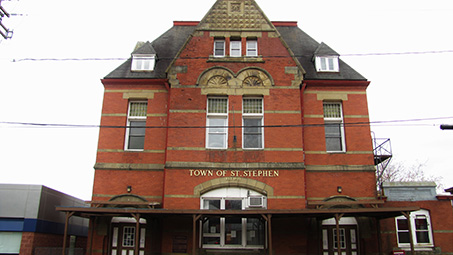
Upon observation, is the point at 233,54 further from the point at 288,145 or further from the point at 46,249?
the point at 46,249

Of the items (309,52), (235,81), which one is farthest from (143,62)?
(309,52)

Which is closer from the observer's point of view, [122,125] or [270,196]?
[270,196]

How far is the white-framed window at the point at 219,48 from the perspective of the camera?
62.9 ft

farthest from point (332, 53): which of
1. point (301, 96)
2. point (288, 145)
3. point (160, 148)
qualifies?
point (160, 148)

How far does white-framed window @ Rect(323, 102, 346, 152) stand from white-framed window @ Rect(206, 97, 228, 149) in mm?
5047

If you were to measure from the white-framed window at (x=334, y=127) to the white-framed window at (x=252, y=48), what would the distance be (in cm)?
444

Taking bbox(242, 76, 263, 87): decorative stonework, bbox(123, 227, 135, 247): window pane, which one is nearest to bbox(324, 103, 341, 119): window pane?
bbox(242, 76, 263, 87): decorative stonework

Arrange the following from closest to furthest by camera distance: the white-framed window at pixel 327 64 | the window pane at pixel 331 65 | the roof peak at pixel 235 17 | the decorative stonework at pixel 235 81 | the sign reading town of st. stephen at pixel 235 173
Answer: the sign reading town of st. stephen at pixel 235 173 < the decorative stonework at pixel 235 81 < the roof peak at pixel 235 17 < the white-framed window at pixel 327 64 < the window pane at pixel 331 65

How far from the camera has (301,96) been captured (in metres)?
19.2

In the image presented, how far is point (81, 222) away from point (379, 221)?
17.4m

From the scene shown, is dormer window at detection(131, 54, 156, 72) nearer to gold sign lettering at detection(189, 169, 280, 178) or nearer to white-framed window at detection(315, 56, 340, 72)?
gold sign lettering at detection(189, 169, 280, 178)

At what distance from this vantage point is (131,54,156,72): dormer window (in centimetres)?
2009

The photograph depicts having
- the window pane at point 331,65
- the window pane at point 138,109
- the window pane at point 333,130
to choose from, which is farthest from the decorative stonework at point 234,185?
the window pane at point 331,65

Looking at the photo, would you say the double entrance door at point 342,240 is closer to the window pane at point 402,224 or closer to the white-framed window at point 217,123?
the window pane at point 402,224
